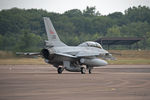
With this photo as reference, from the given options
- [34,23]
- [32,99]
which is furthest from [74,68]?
[34,23]

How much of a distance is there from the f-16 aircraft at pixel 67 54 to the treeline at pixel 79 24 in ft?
107

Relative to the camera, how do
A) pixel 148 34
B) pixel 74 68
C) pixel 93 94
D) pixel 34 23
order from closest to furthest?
→ pixel 93 94 < pixel 74 68 < pixel 34 23 < pixel 148 34

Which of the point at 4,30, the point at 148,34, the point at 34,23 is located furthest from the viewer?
the point at 148,34

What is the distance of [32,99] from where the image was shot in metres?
16.9

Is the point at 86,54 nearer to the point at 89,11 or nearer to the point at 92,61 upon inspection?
the point at 92,61

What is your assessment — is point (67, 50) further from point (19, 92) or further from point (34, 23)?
point (34, 23)

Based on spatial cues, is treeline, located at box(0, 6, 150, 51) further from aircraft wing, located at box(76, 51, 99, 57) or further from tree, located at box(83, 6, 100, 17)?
Result: aircraft wing, located at box(76, 51, 99, 57)

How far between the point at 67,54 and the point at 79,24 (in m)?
77.1

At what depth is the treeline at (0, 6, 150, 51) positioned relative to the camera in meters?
86.6

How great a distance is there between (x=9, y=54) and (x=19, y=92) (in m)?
24.3

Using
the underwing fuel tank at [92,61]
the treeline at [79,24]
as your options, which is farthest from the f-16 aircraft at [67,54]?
the treeline at [79,24]

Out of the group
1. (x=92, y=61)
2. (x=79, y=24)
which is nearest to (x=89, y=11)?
(x=79, y=24)

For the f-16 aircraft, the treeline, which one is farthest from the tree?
the f-16 aircraft

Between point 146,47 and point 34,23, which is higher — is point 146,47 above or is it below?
below
